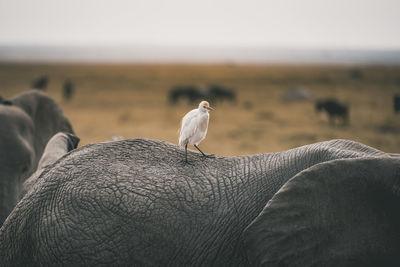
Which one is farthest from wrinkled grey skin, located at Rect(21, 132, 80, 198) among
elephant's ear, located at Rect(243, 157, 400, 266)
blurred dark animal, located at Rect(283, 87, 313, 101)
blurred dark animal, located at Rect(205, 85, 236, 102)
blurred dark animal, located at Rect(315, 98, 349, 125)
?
blurred dark animal, located at Rect(283, 87, 313, 101)

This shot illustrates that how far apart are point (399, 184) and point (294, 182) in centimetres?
46

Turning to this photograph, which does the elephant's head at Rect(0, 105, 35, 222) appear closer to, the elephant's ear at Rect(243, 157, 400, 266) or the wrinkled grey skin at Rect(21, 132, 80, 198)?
the wrinkled grey skin at Rect(21, 132, 80, 198)

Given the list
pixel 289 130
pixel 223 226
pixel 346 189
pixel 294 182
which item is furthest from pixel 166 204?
pixel 289 130

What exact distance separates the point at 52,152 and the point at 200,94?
22.9m

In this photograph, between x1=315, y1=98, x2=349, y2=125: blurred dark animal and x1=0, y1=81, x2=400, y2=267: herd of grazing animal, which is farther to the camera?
x1=315, y1=98, x2=349, y2=125: blurred dark animal

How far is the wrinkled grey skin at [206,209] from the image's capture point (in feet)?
6.16

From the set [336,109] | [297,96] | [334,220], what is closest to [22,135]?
[334,220]

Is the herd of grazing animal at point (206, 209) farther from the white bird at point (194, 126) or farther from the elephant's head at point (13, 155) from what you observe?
the elephant's head at point (13, 155)

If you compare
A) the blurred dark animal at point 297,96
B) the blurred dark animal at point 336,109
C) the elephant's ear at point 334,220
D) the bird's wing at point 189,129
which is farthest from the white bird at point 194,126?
the blurred dark animal at point 297,96

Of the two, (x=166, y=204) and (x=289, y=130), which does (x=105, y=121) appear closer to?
(x=289, y=130)

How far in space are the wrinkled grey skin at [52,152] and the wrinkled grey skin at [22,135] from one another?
0.93 feet

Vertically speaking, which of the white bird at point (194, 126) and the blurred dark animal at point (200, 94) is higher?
the white bird at point (194, 126)

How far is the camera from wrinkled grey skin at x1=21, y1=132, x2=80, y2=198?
2.95 m

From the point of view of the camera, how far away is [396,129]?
49.9 ft
